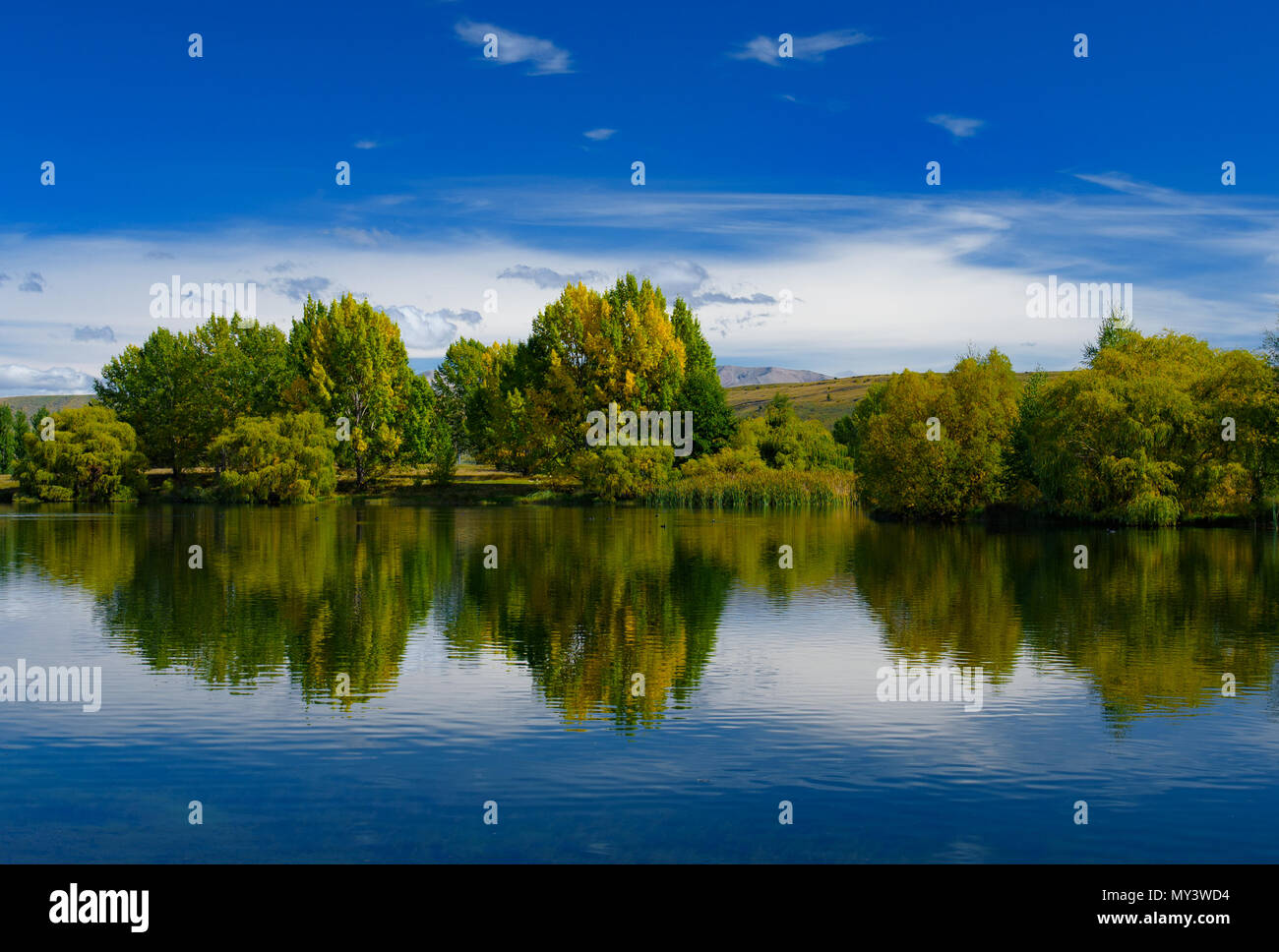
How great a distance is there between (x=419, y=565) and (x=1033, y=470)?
119 feet

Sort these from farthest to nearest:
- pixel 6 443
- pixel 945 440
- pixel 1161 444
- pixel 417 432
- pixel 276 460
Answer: pixel 6 443
pixel 417 432
pixel 276 460
pixel 945 440
pixel 1161 444

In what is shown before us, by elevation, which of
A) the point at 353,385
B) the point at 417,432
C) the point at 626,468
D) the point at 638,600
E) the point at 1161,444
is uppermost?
the point at 353,385

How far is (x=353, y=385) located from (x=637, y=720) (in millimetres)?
78569

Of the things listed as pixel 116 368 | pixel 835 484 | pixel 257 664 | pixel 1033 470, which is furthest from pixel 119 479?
pixel 257 664

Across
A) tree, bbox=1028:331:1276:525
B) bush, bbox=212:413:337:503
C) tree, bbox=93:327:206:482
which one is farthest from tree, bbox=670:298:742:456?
tree, bbox=93:327:206:482

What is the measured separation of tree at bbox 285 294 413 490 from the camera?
8656 centimetres

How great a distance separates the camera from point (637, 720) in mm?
13773

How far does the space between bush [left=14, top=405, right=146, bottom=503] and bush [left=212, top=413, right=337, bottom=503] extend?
9.36 metres

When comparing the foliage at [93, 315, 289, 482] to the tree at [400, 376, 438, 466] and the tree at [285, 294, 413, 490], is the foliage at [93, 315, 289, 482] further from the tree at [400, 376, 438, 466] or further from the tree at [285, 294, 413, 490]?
the tree at [400, 376, 438, 466]

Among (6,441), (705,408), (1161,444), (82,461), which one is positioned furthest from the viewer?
(6,441)

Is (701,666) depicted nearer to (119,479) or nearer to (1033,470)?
(1033,470)

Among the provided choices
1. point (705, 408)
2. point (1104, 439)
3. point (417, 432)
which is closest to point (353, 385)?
point (417, 432)

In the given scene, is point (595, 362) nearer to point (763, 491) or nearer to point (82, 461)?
point (763, 491)
